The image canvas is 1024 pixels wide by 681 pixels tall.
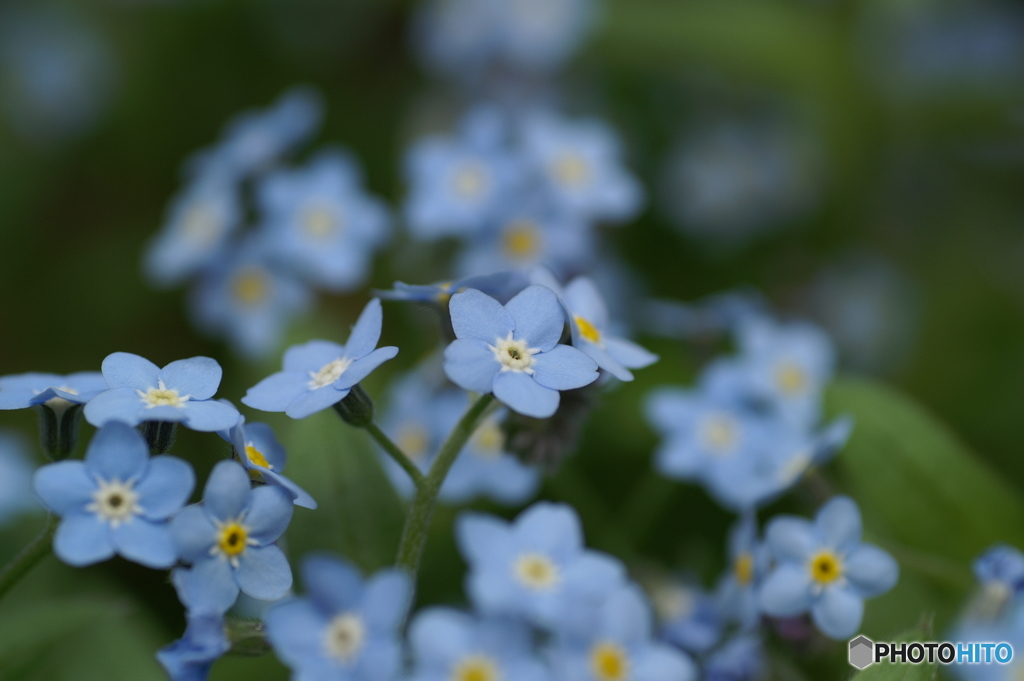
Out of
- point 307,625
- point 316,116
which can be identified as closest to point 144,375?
point 307,625

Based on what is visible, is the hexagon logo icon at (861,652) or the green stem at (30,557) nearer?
the green stem at (30,557)

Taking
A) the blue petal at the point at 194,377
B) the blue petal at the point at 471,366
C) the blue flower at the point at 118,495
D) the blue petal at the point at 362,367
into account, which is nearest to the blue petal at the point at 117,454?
the blue flower at the point at 118,495

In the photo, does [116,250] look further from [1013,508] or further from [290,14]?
[1013,508]

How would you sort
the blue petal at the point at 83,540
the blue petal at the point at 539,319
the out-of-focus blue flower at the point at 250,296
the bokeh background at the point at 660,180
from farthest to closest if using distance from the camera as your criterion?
1. the bokeh background at the point at 660,180
2. the out-of-focus blue flower at the point at 250,296
3. the blue petal at the point at 539,319
4. the blue petal at the point at 83,540

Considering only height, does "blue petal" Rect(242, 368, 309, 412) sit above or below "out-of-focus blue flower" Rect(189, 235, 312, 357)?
above

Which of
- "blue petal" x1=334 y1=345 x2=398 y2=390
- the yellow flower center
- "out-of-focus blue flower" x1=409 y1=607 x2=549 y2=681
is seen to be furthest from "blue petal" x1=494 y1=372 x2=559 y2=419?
the yellow flower center

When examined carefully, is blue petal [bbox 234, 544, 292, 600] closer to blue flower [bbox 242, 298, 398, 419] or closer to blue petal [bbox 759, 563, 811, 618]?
blue flower [bbox 242, 298, 398, 419]

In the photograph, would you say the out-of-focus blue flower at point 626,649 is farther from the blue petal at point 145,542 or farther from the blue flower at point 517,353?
the blue petal at point 145,542
